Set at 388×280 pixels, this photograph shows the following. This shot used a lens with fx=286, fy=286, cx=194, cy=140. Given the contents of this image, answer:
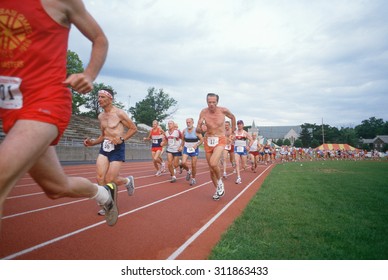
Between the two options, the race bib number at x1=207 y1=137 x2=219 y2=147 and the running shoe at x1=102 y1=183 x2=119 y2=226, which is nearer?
the running shoe at x1=102 y1=183 x2=119 y2=226

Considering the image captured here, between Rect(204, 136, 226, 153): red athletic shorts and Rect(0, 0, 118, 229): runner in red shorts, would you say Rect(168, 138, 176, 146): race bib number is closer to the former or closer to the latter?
Rect(204, 136, 226, 153): red athletic shorts

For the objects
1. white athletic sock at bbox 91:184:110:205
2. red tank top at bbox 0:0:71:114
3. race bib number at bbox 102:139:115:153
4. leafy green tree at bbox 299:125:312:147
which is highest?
leafy green tree at bbox 299:125:312:147

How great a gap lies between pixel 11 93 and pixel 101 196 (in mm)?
1621

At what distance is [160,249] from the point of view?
346 centimetres

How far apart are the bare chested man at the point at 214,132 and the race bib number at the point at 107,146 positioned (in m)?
2.16

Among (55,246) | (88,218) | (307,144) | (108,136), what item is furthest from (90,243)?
(307,144)

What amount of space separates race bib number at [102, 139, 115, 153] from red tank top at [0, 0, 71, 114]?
354 cm

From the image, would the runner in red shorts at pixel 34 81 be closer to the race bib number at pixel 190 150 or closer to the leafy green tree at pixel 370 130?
the race bib number at pixel 190 150

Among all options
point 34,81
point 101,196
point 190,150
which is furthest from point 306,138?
point 34,81

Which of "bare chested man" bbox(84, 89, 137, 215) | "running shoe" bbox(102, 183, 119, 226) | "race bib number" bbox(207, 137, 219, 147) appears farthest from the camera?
"race bib number" bbox(207, 137, 219, 147)

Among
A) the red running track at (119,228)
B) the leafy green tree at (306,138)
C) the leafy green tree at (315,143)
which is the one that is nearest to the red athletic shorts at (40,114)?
the red running track at (119,228)

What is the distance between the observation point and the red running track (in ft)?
10.8

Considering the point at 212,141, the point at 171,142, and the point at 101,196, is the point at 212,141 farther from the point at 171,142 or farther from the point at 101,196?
the point at 171,142

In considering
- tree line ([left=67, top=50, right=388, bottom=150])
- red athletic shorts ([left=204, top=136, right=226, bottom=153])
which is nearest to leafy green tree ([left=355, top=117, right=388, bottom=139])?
tree line ([left=67, top=50, right=388, bottom=150])
